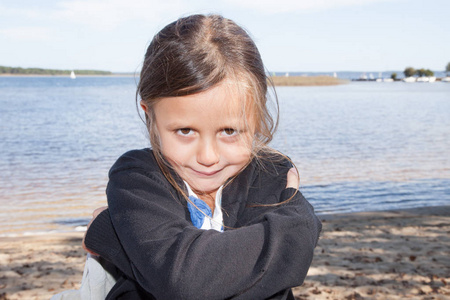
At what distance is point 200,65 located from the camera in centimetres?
144

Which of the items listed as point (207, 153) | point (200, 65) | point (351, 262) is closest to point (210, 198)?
point (207, 153)

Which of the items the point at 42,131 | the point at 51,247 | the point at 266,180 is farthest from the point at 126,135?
the point at 266,180

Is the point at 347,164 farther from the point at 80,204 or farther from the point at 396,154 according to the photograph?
the point at 80,204

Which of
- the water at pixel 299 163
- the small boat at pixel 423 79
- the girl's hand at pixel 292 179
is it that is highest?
the girl's hand at pixel 292 179

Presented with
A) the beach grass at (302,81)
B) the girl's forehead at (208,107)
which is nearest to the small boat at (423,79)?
the beach grass at (302,81)

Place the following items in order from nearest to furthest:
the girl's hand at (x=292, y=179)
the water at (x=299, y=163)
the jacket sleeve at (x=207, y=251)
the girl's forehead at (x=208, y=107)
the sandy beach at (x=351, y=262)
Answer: the jacket sleeve at (x=207, y=251), the girl's forehead at (x=208, y=107), the girl's hand at (x=292, y=179), the sandy beach at (x=351, y=262), the water at (x=299, y=163)

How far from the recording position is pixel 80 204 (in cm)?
834

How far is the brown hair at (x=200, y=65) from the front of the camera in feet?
4.71

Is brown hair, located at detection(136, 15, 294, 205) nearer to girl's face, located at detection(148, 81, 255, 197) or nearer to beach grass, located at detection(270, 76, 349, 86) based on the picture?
girl's face, located at detection(148, 81, 255, 197)

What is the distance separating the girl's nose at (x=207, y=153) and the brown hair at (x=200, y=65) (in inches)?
5.0

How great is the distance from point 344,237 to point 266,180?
14.5 ft

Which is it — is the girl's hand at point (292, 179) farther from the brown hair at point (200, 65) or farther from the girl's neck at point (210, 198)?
the girl's neck at point (210, 198)

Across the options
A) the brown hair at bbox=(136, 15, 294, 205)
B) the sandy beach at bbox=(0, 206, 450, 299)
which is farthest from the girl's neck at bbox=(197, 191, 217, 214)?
the sandy beach at bbox=(0, 206, 450, 299)

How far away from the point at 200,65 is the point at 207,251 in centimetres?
58
